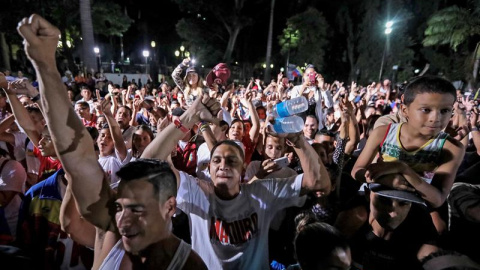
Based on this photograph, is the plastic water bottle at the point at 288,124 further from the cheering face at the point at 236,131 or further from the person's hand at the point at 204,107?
the cheering face at the point at 236,131

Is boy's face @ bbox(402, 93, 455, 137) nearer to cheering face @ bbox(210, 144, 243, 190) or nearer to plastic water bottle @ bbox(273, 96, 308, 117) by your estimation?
plastic water bottle @ bbox(273, 96, 308, 117)

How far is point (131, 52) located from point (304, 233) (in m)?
50.0

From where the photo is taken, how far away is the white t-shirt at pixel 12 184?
309 centimetres

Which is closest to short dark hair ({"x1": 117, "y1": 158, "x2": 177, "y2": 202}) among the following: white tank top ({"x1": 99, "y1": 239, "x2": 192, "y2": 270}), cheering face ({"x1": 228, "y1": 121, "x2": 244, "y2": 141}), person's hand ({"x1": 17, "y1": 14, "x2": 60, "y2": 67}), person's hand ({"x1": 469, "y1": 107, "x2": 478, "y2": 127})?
white tank top ({"x1": 99, "y1": 239, "x2": 192, "y2": 270})

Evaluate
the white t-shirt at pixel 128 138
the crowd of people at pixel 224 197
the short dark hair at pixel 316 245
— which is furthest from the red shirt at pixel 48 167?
the short dark hair at pixel 316 245

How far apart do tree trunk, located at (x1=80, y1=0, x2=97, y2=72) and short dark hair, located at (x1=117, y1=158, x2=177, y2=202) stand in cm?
1877

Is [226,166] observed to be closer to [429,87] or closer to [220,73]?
[429,87]

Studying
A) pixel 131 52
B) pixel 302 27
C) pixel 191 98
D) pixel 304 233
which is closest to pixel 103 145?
pixel 191 98

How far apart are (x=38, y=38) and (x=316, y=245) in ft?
5.95

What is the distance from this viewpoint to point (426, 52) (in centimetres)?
3538

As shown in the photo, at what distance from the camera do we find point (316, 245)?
67.1 inches

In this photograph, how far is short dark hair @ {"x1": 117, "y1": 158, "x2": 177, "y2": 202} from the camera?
171 centimetres

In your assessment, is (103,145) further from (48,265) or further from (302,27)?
(302,27)

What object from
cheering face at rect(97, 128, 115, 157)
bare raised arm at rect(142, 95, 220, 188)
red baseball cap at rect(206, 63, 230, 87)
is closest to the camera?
bare raised arm at rect(142, 95, 220, 188)
